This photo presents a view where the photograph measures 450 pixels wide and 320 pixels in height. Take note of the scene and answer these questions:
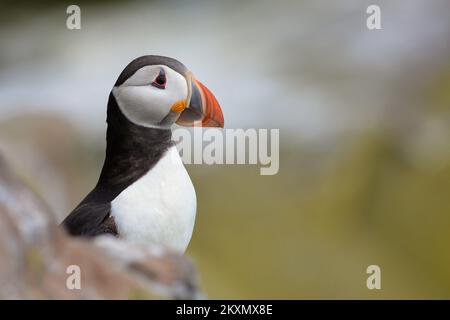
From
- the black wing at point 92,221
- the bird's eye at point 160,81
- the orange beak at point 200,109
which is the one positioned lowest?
the black wing at point 92,221

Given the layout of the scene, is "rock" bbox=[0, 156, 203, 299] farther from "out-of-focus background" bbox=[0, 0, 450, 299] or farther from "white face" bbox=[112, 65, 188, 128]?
"out-of-focus background" bbox=[0, 0, 450, 299]

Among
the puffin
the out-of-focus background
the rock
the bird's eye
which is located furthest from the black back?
the out-of-focus background

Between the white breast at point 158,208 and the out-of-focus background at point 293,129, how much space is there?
135 cm

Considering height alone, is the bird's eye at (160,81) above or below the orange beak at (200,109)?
above

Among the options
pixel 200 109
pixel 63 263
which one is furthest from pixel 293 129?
pixel 63 263

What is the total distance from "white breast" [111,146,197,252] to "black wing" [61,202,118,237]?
0.02 metres

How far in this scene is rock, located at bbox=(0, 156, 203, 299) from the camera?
204 centimetres

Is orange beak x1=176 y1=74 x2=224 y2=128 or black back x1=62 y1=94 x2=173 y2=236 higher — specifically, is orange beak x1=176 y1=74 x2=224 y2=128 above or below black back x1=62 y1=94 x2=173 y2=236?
above

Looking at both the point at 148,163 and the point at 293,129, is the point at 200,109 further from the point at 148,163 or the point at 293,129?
the point at 293,129

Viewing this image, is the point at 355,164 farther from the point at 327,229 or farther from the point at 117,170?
the point at 117,170

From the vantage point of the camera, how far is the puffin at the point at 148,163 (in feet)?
9.14

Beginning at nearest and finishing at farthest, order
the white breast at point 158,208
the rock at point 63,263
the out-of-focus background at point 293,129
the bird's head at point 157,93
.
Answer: the rock at point 63,263
the white breast at point 158,208
the bird's head at point 157,93
the out-of-focus background at point 293,129

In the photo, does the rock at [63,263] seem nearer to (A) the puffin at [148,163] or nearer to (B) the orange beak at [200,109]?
(A) the puffin at [148,163]

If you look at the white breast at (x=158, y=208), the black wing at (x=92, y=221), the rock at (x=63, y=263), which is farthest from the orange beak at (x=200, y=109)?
the rock at (x=63, y=263)
